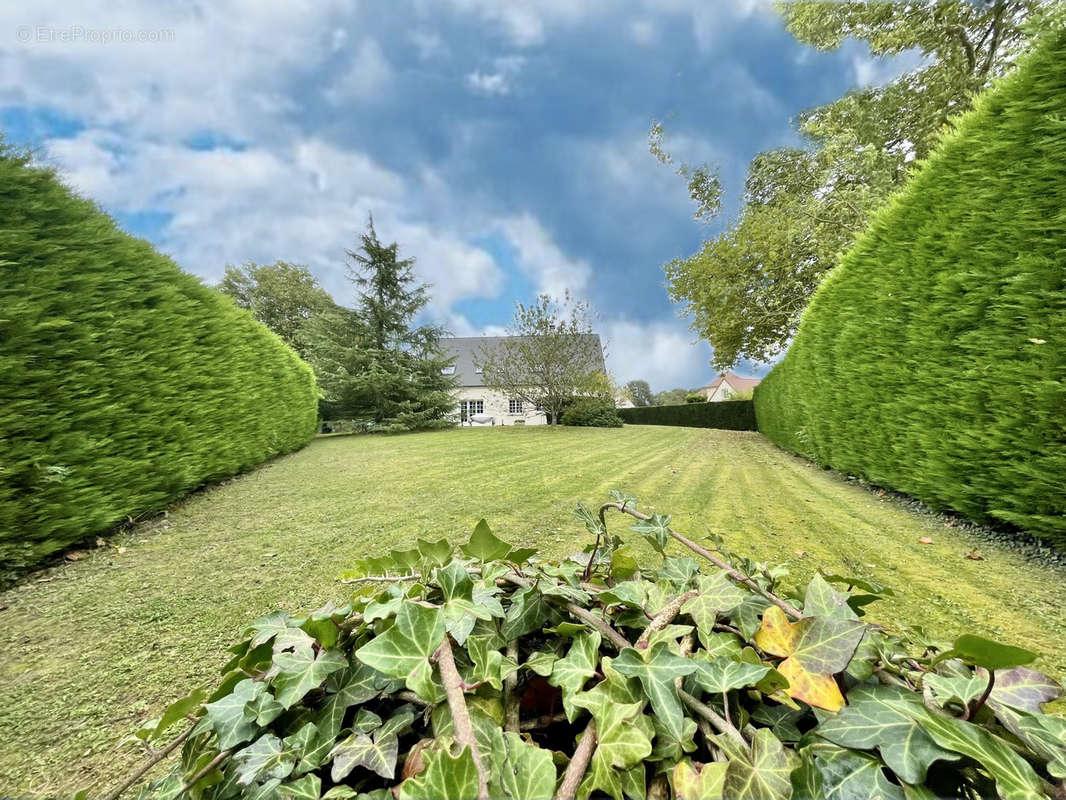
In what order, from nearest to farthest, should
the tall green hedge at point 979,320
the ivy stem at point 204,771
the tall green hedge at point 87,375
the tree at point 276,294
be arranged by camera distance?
the ivy stem at point 204,771 < the tall green hedge at point 979,320 < the tall green hedge at point 87,375 < the tree at point 276,294

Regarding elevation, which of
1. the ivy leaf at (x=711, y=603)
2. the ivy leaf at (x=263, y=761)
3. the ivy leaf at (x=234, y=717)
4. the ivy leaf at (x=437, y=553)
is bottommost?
the ivy leaf at (x=263, y=761)

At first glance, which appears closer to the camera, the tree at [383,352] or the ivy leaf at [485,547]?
the ivy leaf at [485,547]

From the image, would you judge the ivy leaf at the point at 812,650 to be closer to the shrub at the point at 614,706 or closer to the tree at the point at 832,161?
the shrub at the point at 614,706

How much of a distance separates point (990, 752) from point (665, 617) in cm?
28

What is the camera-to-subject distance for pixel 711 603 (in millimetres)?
545

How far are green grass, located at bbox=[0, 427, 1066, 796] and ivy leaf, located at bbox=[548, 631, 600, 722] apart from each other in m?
1.19

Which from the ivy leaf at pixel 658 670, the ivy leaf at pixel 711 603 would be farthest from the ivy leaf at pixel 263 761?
the ivy leaf at pixel 711 603

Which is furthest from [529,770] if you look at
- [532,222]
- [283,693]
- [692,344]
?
[692,344]

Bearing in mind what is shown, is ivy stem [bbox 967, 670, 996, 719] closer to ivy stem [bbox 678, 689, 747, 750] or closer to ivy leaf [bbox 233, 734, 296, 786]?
ivy stem [bbox 678, 689, 747, 750]

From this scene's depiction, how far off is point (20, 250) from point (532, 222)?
9670 mm

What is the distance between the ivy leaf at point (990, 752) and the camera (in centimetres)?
32

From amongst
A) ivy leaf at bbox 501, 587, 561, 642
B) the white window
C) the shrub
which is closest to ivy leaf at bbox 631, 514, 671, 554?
the shrub

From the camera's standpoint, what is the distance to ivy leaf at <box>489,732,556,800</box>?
34 centimetres

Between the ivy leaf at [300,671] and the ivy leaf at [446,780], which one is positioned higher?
the ivy leaf at [446,780]
